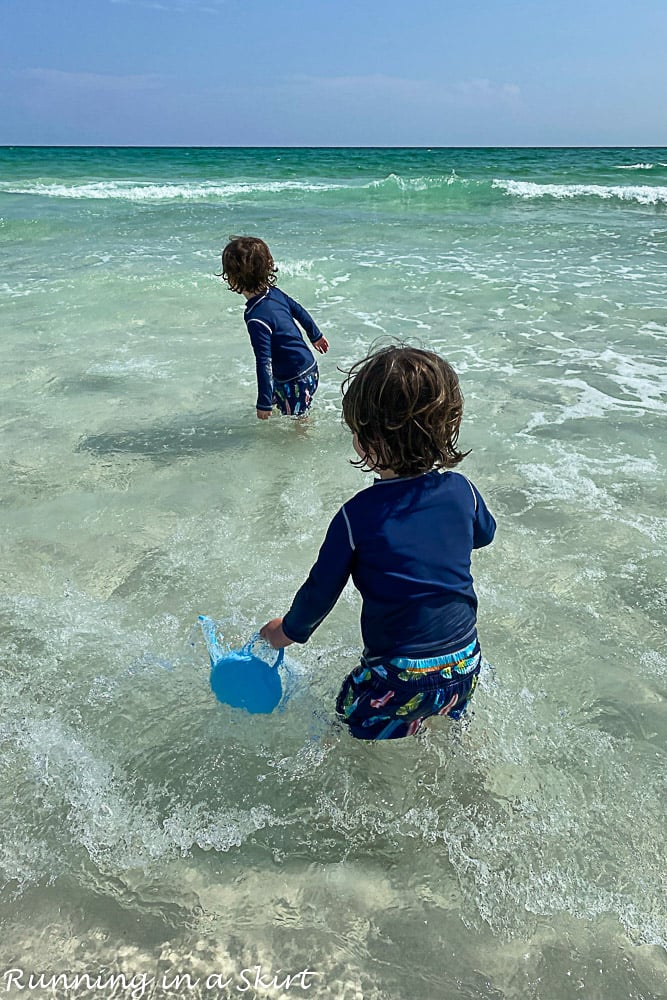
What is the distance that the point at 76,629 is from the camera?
9.50ft

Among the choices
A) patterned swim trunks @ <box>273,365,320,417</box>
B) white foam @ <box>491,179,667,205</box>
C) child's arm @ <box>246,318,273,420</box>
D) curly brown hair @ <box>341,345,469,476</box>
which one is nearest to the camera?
curly brown hair @ <box>341,345,469,476</box>

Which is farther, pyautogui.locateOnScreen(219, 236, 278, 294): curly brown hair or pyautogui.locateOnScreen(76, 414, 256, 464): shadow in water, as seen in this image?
pyautogui.locateOnScreen(76, 414, 256, 464): shadow in water

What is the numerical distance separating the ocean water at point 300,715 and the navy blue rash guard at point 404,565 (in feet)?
1.82

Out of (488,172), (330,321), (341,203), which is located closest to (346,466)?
(330,321)

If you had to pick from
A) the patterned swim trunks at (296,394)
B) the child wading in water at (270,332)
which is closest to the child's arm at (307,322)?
the child wading in water at (270,332)

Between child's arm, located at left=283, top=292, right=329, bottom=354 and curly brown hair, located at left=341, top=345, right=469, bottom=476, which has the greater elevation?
curly brown hair, located at left=341, top=345, right=469, bottom=476

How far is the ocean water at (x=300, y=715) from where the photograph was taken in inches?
70.3

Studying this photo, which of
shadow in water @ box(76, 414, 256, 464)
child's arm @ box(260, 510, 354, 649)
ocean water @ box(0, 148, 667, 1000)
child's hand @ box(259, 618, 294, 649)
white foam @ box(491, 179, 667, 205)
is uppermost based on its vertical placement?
white foam @ box(491, 179, 667, 205)

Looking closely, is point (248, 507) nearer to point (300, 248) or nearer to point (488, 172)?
point (300, 248)

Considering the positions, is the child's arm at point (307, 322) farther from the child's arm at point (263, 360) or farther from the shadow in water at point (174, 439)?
the shadow in water at point (174, 439)

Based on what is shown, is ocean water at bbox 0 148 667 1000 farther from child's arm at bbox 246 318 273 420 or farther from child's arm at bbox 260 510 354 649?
child's arm at bbox 260 510 354 649

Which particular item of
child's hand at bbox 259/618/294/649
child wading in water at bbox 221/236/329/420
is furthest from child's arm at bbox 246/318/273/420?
child's hand at bbox 259/618/294/649

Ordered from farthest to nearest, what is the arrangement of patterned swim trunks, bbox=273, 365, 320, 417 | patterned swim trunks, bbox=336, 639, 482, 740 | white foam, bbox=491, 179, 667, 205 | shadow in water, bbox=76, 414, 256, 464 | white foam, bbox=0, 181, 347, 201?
white foam, bbox=0, 181, 347, 201
white foam, bbox=491, 179, 667, 205
patterned swim trunks, bbox=273, 365, 320, 417
shadow in water, bbox=76, 414, 256, 464
patterned swim trunks, bbox=336, 639, 482, 740

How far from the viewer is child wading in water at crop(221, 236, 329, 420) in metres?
4.25
